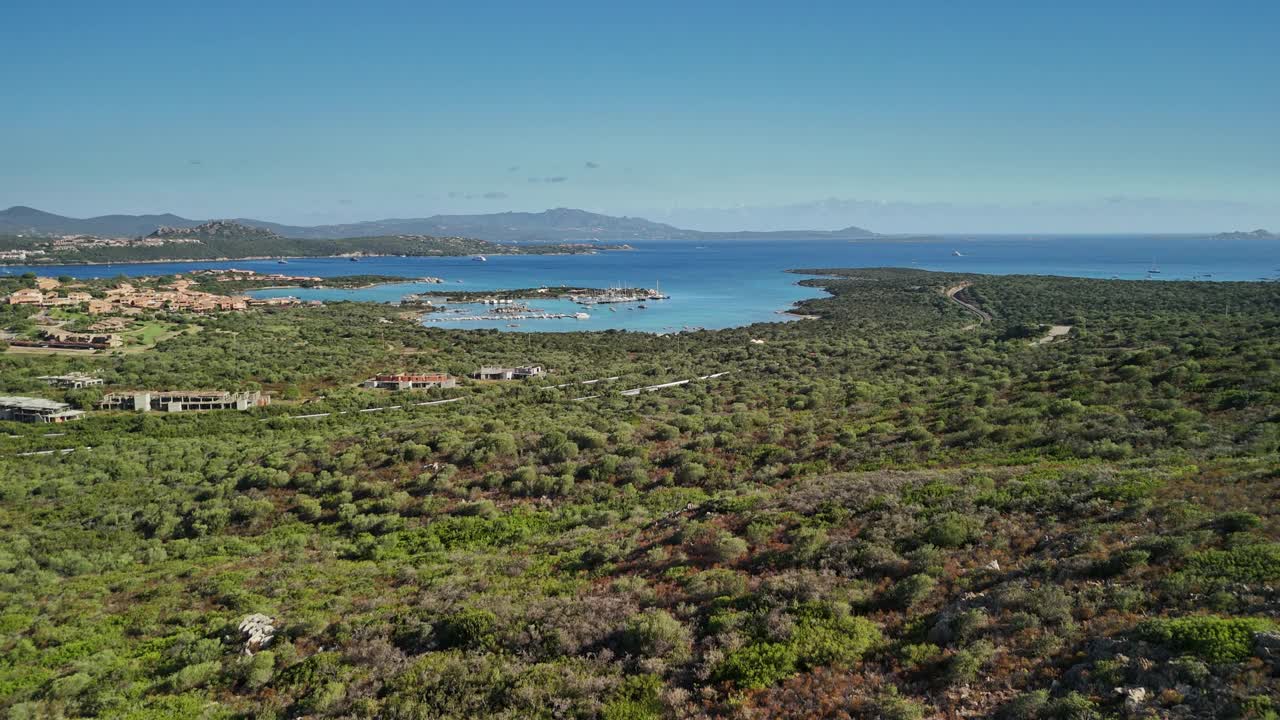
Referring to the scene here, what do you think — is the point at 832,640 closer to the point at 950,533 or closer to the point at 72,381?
the point at 950,533

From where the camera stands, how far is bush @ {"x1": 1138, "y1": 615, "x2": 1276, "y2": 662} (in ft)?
23.8

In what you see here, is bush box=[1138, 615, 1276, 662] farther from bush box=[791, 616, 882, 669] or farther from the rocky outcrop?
the rocky outcrop

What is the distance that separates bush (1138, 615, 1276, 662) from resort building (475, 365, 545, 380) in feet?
149

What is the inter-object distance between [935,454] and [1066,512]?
23.0 feet

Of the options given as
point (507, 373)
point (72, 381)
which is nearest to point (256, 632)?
point (507, 373)

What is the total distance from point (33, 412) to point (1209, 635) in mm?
46993

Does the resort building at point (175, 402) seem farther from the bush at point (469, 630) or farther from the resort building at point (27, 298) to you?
the resort building at point (27, 298)

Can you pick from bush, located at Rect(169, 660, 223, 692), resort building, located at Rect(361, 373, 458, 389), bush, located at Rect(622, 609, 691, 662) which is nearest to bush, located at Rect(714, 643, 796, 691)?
bush, located at Rect(622, 609, 691, 662)

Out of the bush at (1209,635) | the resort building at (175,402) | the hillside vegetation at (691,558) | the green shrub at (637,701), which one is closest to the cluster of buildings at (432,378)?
the resort building at (175,402)

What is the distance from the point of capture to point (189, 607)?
533 inches

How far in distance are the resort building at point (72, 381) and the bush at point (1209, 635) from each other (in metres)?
53.4

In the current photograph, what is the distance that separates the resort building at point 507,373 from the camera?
50938 mm

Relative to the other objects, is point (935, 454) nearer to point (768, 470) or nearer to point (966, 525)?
point (768, 470)

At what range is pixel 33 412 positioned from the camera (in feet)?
118
